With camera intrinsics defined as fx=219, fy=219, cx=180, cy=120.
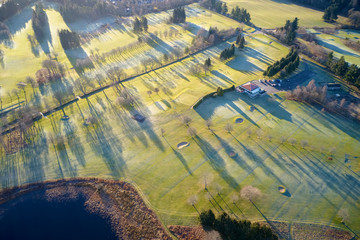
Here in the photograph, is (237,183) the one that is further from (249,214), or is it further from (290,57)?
(290,57)

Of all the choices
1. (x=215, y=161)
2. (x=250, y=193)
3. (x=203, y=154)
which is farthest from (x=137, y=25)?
(x=250, y=193)

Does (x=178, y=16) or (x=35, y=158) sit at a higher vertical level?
(x=178, y=16)

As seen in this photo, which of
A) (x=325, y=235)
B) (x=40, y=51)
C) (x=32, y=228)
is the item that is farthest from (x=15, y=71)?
(x=325, y=235)

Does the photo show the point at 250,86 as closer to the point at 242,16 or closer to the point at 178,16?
the point at 242,16

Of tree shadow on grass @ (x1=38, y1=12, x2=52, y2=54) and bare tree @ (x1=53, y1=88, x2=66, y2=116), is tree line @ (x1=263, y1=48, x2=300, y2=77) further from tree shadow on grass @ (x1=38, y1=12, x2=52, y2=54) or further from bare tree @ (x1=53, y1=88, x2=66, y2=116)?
tree shadow on grass @ (x1=38, y1=12, x2=52, y2=54)

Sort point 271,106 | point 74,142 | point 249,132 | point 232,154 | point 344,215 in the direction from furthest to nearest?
point 271,106, point 249,132, point 74,142, point 232,154, point 344,215

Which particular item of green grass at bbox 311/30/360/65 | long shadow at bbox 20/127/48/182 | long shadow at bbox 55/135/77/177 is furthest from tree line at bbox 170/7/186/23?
long shadow at bbox 55/135/77/177

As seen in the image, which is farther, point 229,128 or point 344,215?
point 229,128
